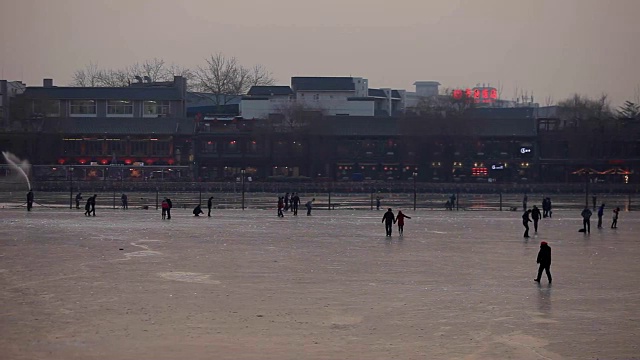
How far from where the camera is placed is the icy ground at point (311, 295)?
63.7 feet

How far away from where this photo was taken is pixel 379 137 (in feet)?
397

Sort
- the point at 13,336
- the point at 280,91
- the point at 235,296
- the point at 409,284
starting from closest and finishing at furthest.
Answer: the point at 13,336 < the point at 235,296 < the point at 409,284 < the point at 280,91

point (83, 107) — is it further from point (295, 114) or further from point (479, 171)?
point (479, 171)

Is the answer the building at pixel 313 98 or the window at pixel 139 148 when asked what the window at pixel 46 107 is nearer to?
the window at pixel 139 148

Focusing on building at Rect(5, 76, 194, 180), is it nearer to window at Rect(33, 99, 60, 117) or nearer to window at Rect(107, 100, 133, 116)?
window at Rect(33, 99, 60, 117)

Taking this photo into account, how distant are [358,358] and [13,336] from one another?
7.67 meters

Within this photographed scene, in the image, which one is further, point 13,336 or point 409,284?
point 409,284

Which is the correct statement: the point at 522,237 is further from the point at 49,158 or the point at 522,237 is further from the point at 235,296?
the point at 49,158

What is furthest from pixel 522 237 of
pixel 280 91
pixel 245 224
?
pixel 280 91

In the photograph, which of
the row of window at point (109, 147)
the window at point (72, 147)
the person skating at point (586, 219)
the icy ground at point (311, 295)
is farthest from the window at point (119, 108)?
the person skating at point (586, 219)

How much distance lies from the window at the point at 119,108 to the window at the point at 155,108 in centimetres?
210

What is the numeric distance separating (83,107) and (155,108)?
10365 mm

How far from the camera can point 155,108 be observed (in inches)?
5177

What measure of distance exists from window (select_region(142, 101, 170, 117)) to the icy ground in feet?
284
